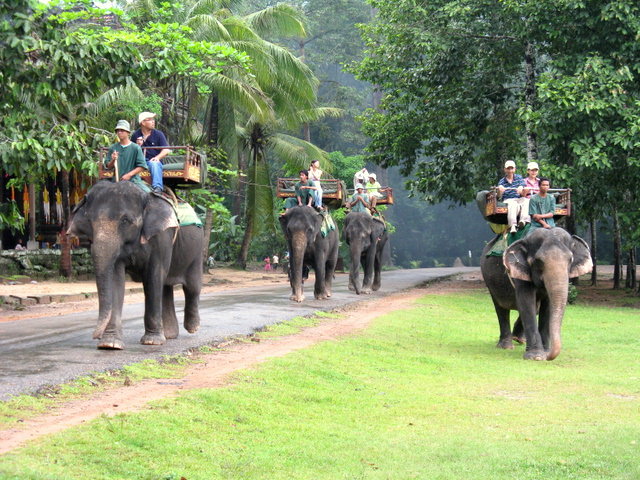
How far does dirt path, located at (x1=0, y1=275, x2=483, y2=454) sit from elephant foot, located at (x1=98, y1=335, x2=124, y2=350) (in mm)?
937

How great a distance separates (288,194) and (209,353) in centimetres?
905

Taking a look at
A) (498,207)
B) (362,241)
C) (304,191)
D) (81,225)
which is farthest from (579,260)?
(362,241)

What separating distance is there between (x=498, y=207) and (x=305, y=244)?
6.01 metres

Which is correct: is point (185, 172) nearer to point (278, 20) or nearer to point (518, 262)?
point (518, 262)

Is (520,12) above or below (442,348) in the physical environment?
above

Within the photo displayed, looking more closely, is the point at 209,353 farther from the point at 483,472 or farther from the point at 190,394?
the point at 483,472

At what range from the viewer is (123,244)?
10367mm

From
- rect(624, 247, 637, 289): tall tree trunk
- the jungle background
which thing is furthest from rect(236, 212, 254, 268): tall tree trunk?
rect(624, 247, 637, 289): tall tree trunk

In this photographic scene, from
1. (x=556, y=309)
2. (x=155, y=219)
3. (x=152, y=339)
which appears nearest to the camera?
(x=155, y=219)

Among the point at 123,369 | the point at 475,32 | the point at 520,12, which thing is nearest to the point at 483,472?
the point at 123,369

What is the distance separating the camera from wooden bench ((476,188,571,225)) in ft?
43.1

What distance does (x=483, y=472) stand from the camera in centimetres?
620

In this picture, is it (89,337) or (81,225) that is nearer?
(81,225)

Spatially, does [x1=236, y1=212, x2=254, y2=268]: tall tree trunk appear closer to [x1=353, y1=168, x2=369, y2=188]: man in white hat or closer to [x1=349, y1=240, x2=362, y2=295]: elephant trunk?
[x1=353, y1=168, x2=369, y2=188]: man in white hat
